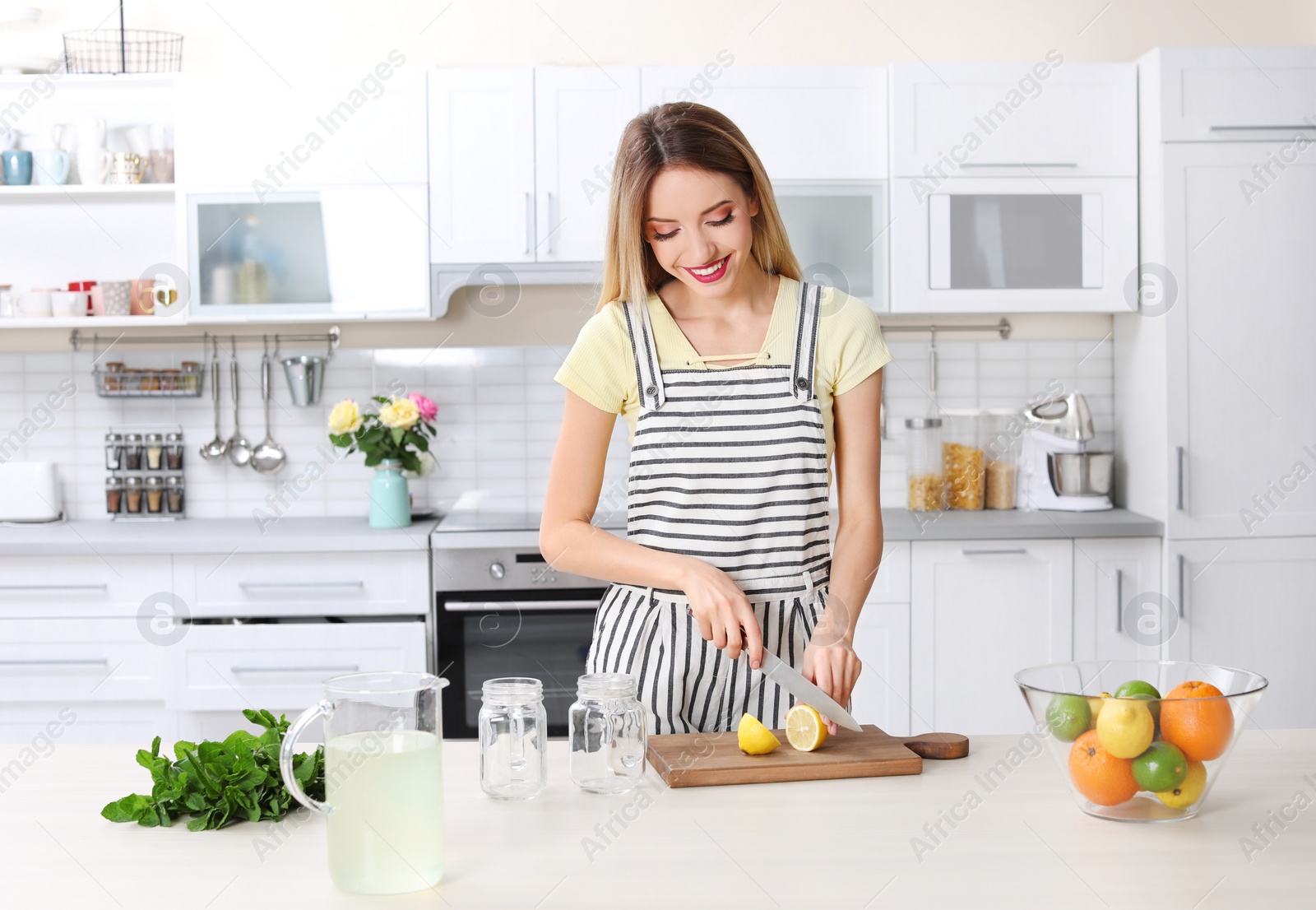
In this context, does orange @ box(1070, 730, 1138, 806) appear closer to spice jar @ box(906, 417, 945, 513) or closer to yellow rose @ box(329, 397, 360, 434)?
spice jar @ box(906, 417, 945, 513)

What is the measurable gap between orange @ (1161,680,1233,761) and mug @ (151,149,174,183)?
291 cm

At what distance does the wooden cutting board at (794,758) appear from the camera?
1.14 m

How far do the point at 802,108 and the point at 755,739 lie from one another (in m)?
2.20

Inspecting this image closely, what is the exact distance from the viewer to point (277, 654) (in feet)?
9.14

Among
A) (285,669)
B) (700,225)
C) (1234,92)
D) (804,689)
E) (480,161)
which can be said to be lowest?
(285,669)

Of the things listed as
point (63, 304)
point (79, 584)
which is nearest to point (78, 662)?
point (79, 584)

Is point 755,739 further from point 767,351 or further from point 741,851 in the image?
point 767,351

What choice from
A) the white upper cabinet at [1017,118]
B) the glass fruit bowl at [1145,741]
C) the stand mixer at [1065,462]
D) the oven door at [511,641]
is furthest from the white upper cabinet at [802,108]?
the glass fruit bowl at [1145,741]

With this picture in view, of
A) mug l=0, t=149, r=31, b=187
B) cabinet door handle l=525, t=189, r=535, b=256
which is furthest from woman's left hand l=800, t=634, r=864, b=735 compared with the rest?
mug l=0, t=149, r=31, b=187

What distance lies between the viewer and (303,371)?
10.6 ft

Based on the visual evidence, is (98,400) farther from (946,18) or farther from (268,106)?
(946,18)

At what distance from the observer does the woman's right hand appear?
3.98 feet

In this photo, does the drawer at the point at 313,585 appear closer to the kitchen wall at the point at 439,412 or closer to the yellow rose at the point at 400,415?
the yellow rose at the point at 400,415

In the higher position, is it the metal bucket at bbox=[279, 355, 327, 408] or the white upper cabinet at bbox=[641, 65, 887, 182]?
the white upper cabinet at bbox=[641, 65, 887, 182]
